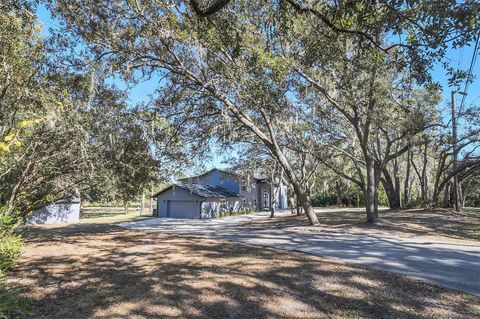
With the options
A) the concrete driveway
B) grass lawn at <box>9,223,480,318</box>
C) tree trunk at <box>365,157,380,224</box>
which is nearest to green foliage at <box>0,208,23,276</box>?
grass lawn at <box>9,223,480,318</box>

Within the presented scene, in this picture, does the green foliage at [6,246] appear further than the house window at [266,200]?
No

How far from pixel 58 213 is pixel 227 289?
85.8ft

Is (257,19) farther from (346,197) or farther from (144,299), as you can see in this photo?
(346,197)

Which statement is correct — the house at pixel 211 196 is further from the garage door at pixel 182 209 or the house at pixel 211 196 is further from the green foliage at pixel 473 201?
the green foliage at pixel 473 201

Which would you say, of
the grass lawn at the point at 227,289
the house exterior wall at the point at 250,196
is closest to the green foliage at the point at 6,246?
the grass lawn at the point at 227,289

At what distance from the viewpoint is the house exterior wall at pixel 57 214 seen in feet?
84.2

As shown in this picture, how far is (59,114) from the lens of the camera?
804 cm

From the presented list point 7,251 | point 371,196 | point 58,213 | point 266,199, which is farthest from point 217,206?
point 7,251

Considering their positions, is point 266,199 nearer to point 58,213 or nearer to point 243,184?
point 243,184

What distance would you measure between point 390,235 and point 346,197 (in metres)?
31.4

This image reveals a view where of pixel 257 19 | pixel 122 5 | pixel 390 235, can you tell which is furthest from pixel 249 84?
pixel 390 235

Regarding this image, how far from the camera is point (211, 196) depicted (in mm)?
30281

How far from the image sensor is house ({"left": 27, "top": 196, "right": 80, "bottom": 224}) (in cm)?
2567

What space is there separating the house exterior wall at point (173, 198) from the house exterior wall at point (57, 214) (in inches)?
293
